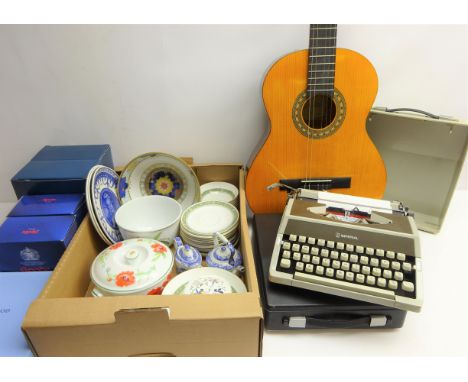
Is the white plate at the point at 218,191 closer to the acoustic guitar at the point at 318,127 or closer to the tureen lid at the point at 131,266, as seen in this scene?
the acoustic guitar at the point at 318,127

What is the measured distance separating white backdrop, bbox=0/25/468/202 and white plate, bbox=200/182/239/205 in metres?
0.11

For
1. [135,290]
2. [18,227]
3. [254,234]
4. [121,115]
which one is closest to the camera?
[135,290]

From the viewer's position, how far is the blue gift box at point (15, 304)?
2.20 feet

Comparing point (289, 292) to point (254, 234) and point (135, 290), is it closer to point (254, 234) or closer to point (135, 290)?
point (254, 234)

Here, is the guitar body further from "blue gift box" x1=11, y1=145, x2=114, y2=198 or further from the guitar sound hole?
"blue gift box" x1=11, y1=145, x2=114, y2=198

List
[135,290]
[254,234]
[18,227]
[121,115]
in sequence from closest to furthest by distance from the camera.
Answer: [135,290]
[18,227]
[254,234]
[121,115]

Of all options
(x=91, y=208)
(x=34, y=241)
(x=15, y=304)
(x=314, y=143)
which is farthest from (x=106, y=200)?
(x=314, y=143)

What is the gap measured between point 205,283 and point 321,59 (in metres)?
0.64

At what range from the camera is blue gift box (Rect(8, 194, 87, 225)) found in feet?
2.80

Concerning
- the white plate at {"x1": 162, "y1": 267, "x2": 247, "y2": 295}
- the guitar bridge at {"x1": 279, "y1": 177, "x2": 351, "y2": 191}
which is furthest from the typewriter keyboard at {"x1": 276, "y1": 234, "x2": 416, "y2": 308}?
the guitar bridge at {"x1": 279, "y1": 177, "x2": 351, "y2": 191}

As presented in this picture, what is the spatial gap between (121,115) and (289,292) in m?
0.75

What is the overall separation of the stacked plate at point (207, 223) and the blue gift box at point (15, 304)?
373 mm

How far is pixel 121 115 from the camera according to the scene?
1.05 metres
